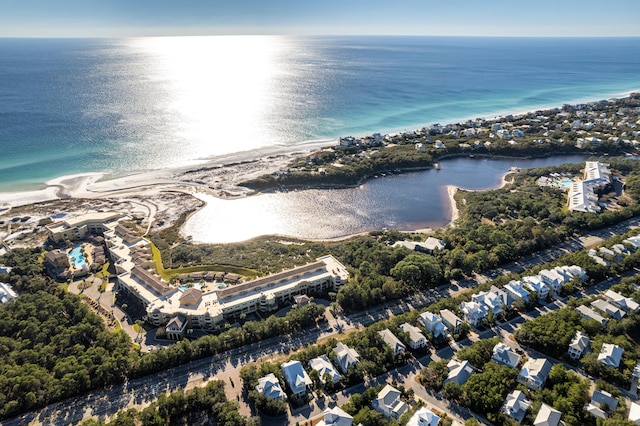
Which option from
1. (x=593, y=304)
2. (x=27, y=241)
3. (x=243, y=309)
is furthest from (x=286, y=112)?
(x=593, y=304)

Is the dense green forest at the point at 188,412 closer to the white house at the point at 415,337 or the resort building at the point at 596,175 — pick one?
the white house at the point at 415,337

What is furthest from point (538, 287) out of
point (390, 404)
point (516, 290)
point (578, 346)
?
point (390, 404)

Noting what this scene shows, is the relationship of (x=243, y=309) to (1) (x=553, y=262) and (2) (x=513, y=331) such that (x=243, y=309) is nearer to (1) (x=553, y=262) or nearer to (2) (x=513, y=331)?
(2) (x=513, y=331)

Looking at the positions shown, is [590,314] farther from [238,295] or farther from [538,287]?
[238,295]

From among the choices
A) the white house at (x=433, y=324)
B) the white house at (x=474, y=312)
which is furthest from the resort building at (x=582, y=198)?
the white house at (x=433, y=324)

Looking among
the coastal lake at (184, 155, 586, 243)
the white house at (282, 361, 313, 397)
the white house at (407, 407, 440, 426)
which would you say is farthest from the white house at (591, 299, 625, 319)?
the white house at (282, 361, 313, 397)
